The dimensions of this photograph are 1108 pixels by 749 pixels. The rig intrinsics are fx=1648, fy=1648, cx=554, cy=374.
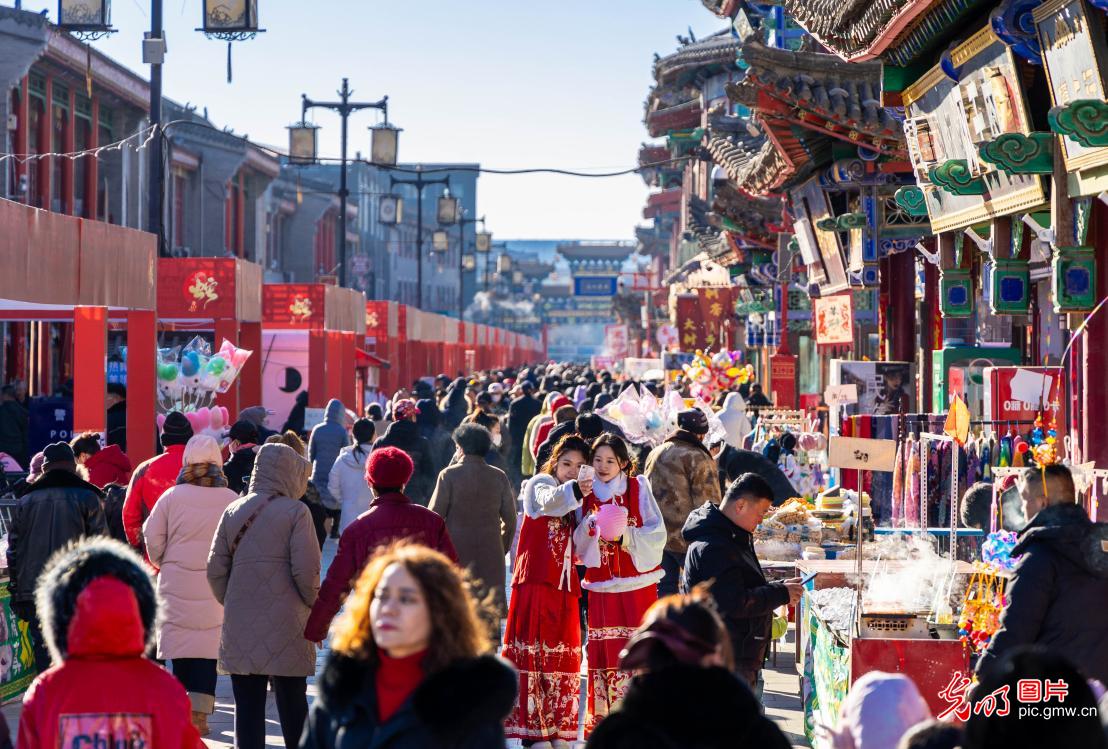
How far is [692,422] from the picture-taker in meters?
10.4

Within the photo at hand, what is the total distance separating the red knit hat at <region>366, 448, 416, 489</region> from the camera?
316 inches

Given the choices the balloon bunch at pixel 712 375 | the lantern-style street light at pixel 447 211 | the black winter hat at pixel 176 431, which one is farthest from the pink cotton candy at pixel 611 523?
the lantern-style street light at pixel 447 211

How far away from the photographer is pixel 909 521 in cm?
1211

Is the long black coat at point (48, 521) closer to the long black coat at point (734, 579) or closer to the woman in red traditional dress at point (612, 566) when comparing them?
the woman in red traditional dress at point (612, 566)

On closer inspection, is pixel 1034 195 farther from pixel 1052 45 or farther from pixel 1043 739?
pixel 1043 739

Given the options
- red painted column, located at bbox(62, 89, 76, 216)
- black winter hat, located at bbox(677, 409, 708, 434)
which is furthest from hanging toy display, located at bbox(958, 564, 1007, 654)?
red painted column, located at bbox(62, 89, 76, 216)

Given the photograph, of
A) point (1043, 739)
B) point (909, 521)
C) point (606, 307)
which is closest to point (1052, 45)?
point (909, 521)

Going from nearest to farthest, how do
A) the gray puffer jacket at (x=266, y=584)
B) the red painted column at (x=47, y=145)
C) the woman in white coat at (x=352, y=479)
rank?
1. the gray puffer jacket at (x=266, y=584)
2. the woman in white coat at (x=352, y=479)
3. the red painted column at (x=47, y=145)

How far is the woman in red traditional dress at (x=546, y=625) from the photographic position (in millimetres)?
8516

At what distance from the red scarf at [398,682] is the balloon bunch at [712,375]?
1794 centimetres

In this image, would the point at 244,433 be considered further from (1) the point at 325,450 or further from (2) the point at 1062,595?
(2) the point at 1062,595

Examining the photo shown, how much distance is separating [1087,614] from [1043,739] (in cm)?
248

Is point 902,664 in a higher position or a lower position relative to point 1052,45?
lower

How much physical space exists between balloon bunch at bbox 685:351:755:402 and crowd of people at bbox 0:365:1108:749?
7905mm
